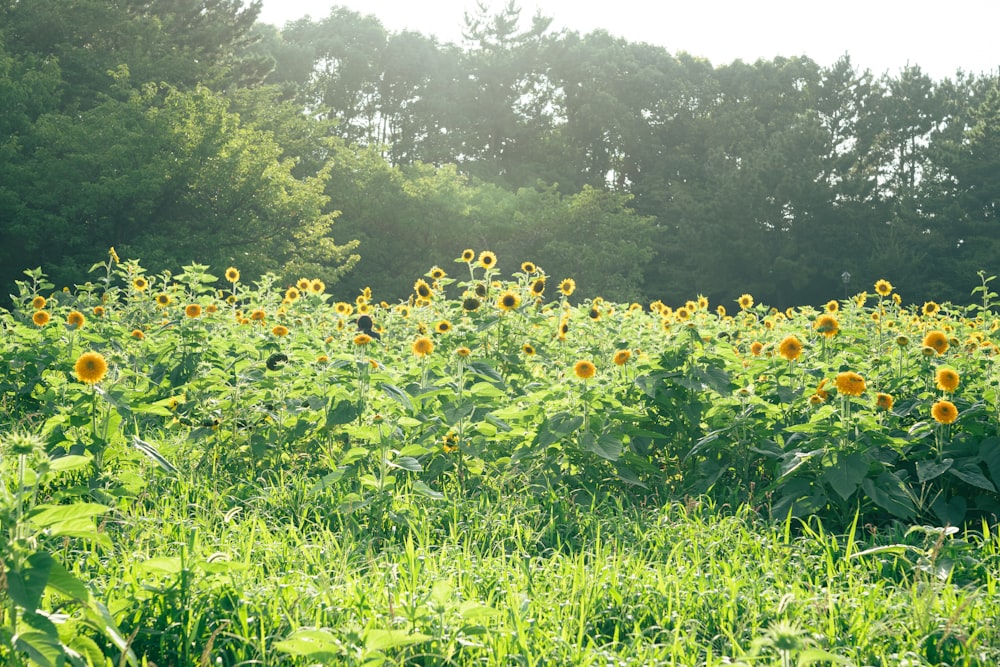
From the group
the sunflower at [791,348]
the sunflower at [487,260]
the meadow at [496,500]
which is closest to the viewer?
the meadow at [496,500]

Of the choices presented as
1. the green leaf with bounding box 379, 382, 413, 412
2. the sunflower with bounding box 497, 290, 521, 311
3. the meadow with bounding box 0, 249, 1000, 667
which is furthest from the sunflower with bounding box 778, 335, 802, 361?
the green leaf with bounding box 379, 382, 413, 412

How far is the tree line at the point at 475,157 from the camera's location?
16797mm

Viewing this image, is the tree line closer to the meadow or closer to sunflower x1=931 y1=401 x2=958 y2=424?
the meadow

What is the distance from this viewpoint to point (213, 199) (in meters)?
17.5

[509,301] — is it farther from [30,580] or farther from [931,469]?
[30,580]

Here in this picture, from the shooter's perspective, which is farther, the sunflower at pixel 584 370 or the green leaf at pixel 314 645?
the sunflower at pixel 584 370

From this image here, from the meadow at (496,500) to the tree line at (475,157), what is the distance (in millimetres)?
12369

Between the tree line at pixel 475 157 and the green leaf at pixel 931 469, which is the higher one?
the tree line at pixel 475 157

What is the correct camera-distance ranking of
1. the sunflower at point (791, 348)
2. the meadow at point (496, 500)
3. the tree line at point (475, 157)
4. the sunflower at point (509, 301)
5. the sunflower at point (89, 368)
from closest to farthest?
the meadow at point (496, 500)
the sunflower at point (89, 368)
the sunflower at point (791, 348)
the sunflower at point (509, 301)
the tree line at point (475, 157)

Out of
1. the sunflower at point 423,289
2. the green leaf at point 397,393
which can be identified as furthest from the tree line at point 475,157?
the green leaf at point 397,393

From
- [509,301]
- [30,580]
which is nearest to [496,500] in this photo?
[509,301]

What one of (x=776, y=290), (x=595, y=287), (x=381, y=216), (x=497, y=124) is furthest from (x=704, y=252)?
(x=381, y=216)

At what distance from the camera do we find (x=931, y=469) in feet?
11.0

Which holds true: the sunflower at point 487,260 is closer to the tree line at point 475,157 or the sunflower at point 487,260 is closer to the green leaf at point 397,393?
the green leaf at point 397,393
